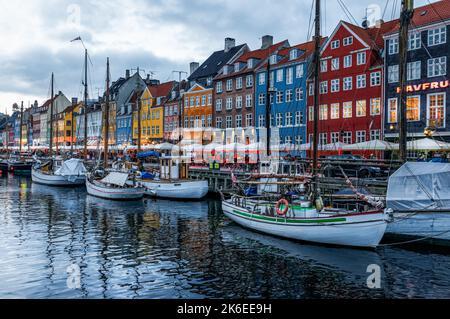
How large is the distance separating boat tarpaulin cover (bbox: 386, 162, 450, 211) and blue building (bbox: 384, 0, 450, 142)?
22.5 m

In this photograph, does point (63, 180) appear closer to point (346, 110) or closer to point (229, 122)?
point (229, 122)

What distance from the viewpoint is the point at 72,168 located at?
55.1 meters

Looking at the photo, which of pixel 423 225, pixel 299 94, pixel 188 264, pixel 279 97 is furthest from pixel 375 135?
pixel 188 264

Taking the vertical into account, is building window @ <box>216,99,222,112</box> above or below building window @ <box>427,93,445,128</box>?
above

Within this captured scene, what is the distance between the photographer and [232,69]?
69750 mm

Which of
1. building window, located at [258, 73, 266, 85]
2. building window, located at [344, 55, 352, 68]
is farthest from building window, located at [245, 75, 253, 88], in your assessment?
building window, located at [344, 55, 352, 68]

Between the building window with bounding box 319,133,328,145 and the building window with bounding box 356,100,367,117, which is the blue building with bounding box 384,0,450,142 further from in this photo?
the building window with bounding box 319,133,328,145

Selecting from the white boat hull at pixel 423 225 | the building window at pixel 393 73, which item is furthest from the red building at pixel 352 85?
the white boat hull at pixel 423 225

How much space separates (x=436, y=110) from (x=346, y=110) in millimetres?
11382

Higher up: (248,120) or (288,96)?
(288,96)

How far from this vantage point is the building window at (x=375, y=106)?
160ft

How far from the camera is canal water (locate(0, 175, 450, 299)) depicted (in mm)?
14961
